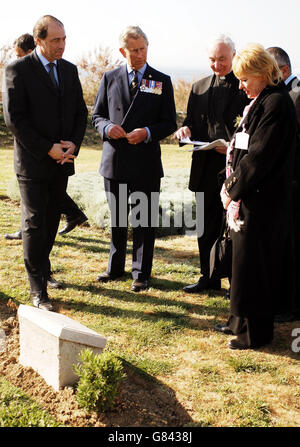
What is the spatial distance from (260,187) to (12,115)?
2.17 metres

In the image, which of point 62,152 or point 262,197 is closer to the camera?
point 262,197

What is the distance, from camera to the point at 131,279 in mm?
5551

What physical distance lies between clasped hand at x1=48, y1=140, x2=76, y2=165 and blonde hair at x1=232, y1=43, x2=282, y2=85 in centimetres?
169

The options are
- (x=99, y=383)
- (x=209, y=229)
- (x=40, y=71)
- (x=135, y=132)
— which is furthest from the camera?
(x=209, y=229)

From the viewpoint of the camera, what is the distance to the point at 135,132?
491 centimetres

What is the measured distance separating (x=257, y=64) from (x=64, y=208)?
3611mm

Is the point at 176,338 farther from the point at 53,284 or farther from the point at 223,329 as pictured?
the point at 53,284

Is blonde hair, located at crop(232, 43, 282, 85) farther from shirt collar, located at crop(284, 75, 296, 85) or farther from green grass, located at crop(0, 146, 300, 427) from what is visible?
green grass, located at crop(0, 146, 300, 427)


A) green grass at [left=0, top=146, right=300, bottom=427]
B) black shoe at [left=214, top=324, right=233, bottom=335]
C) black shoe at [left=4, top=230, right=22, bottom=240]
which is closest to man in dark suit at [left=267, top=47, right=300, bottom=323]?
green grass at [left=0, top=146, right=300, bottom=427]

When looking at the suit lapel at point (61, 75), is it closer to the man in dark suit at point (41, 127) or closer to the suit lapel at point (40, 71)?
the man in dark suit at point (41, 127)

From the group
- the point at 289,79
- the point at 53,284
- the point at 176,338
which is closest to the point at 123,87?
the point at 289,79

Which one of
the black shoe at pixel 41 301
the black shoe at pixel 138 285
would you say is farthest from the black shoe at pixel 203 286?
the black shoe at pixel 41 301

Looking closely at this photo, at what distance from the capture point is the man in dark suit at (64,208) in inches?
235
